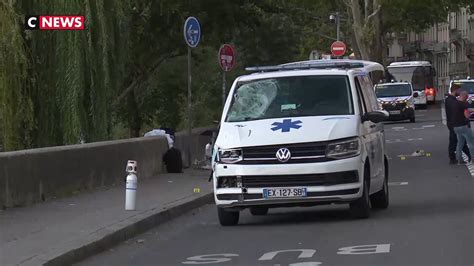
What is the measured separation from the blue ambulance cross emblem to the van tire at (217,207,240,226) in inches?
54.3

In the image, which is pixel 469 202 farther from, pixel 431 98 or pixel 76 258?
pixel 431 98

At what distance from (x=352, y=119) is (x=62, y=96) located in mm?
8222

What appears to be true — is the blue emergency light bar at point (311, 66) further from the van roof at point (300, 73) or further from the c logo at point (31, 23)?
the c logo at point (31, 23)

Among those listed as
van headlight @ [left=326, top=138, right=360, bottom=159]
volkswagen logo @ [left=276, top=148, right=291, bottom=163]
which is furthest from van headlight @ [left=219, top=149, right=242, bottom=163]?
van headlight @ [left=326, top=138, right=360, bottom=159]

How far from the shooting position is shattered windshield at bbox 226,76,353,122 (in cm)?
1518

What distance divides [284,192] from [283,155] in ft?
1.57

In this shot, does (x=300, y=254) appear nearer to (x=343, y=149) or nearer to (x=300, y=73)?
(x=343, y=149)

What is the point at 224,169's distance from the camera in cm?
1453

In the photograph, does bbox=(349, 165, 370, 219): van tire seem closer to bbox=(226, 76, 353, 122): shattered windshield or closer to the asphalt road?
the asphalt road

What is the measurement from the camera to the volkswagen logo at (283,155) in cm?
1425

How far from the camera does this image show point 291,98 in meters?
15.4

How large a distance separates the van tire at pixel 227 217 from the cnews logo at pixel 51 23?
753cm

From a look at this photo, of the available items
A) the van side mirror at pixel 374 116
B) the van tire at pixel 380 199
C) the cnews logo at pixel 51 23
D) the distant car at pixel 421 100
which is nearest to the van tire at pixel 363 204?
the van side mirror at pixel 374 116

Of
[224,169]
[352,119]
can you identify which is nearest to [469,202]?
[352,119]
